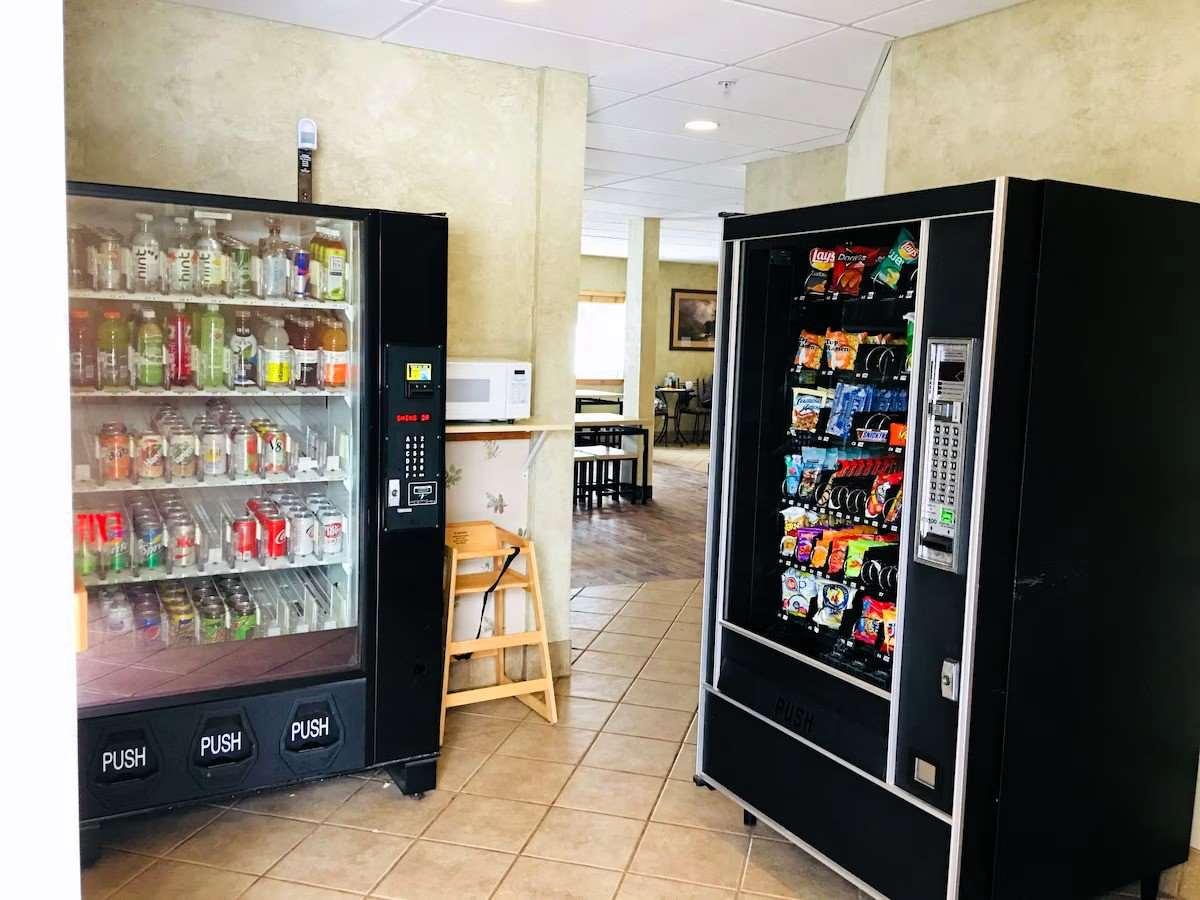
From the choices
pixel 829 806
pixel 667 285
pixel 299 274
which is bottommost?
pixel 829 806

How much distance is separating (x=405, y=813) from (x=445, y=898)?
520 mm

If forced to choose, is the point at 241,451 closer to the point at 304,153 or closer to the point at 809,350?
the point at 304,153

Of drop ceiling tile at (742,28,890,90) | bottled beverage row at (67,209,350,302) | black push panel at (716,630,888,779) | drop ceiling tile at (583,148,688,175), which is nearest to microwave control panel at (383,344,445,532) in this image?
bottled beverage row at (67,209,350,302)

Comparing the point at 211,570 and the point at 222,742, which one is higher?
the point at 211,570

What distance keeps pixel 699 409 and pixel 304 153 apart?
35.3ft

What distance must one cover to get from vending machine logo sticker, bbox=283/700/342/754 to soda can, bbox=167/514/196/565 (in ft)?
1.90

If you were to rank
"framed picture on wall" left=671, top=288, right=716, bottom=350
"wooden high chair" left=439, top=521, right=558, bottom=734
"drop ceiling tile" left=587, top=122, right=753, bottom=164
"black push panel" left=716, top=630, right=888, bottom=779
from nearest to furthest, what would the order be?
"black push panel" left=716, top=630, right=888, bottom=779 → "wooden high chair" left=439, top=521, right=558, bottom=734 → "drop ceiling tile" left=587, top=122, right=753, bottom=164 → "framed picture on wall" left=671, top=288, right=716, bottom=350

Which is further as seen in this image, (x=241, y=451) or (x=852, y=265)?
(x=241, y=451)

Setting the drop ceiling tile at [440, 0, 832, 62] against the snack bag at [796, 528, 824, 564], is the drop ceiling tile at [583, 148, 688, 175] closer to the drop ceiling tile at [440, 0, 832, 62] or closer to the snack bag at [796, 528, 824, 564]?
the drop ceiling tile at [440, 0, 832, 62]

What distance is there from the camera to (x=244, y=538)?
310 cm

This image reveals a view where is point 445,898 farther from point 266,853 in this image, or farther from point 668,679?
point 668,679

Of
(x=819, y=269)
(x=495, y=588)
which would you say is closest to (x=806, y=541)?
(x=819, y=269)

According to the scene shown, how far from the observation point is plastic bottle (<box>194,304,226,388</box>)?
296 cm

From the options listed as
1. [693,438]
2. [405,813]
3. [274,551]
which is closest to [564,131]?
[274,551]
